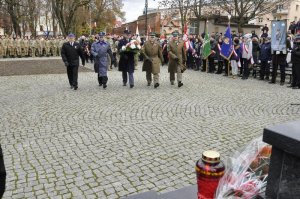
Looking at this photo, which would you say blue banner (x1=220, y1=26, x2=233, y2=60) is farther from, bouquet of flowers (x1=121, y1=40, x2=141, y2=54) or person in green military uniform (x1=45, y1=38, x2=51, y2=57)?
person in green military uniform (x1=45, y1=38, x2=51, y2=57)

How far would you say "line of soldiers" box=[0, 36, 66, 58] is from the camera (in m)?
27.8

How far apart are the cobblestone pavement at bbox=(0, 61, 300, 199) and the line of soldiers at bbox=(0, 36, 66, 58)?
18.8 m

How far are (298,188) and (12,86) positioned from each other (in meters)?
11.7

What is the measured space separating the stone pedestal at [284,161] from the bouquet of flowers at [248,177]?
0.32ft

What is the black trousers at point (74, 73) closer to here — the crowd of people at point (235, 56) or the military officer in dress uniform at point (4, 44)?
the crowd of people at point (235, 56)

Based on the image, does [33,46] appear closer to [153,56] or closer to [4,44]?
[4,44]

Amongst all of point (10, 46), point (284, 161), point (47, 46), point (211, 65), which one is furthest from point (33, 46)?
point (284, 161)

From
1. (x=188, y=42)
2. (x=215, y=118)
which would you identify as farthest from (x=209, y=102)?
(x=188, y=42)

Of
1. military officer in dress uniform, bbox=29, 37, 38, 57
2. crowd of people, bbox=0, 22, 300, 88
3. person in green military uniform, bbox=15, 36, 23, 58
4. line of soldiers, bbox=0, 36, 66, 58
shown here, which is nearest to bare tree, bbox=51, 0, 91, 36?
line of soldiers, bbox=0, 36, 66, 58

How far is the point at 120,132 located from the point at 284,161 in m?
Answer: 4.38

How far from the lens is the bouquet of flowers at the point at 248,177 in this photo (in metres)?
2.02

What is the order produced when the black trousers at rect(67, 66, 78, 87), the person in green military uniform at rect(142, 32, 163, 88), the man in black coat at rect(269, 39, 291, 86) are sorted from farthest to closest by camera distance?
the man in black coat at rect(269, 39, 291, 86), the person in green military uniform at rect(142, 32, 163, 88), the black trousers at rect(67, 66, 78, 87)

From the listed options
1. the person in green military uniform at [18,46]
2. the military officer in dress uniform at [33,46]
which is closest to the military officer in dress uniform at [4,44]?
the person in green military uniform at [18,46]

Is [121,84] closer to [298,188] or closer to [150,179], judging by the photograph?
[150,179]
